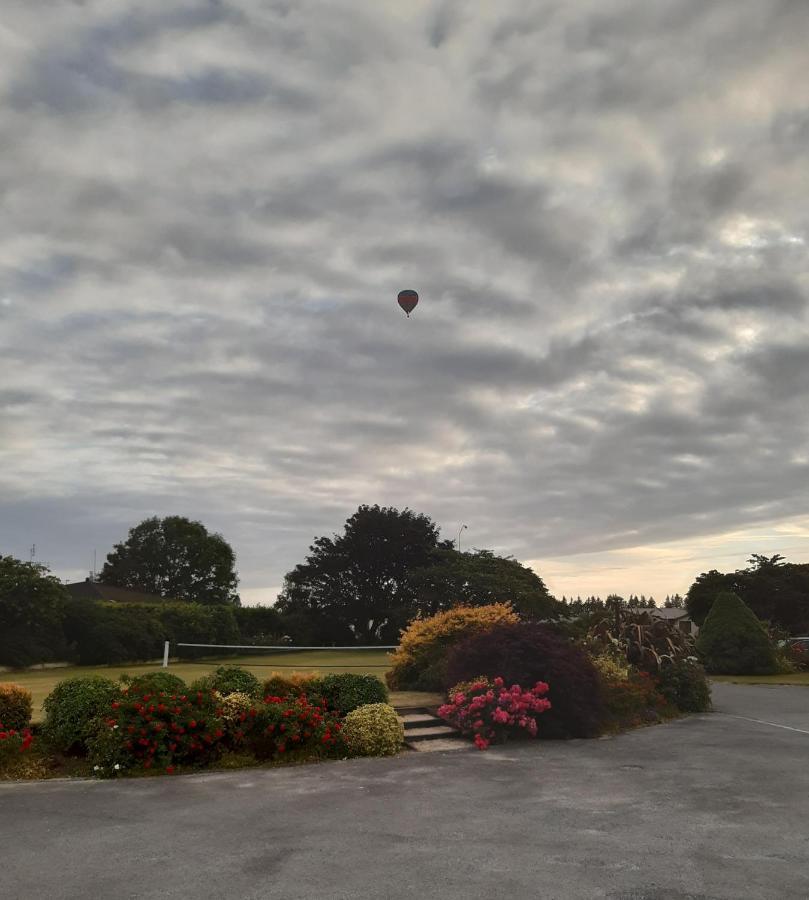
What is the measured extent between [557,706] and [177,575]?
78.0 m

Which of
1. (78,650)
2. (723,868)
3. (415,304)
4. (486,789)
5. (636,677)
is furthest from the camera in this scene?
(78,650)

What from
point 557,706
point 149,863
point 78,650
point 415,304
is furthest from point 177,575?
point 149,863

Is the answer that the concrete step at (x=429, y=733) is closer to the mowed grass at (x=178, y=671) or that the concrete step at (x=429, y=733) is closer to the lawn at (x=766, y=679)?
the mowed grass at (x=178, y=671)

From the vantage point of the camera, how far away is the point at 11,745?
1247 cm

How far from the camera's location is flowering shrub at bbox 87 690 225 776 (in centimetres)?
1223

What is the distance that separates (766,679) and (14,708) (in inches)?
1039

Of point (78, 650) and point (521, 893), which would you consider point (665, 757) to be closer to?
point (521, 893)

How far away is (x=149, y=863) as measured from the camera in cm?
781

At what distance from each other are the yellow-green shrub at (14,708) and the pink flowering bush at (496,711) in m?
7.64

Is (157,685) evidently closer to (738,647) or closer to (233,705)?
(233,705)

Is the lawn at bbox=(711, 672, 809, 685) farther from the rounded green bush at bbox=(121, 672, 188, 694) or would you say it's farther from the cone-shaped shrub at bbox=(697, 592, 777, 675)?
the rounded green bush at bbox=(121, 672, 188, 694)

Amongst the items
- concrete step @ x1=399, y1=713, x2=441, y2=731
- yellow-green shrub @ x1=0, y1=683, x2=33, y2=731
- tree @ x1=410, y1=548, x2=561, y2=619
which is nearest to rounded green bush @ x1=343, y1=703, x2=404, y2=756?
concrete step @ x1=399, y1=713, x2=441, y2=731

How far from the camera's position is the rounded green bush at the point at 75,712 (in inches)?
508

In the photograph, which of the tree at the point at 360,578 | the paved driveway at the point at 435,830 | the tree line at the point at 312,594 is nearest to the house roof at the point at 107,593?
the tree line at the point at 312,594
